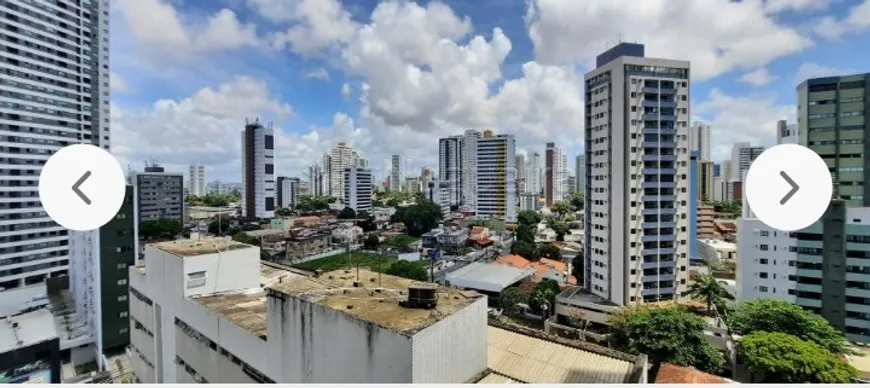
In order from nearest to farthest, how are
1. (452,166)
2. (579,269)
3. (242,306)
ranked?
(242,306) → (579,269) → (452,166)

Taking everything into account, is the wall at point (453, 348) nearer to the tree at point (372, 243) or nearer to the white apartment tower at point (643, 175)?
the white apartment tower at point (643, 175)

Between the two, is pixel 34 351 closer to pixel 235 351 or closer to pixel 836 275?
pixel 235 351

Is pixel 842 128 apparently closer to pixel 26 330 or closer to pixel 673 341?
pixel 673 341

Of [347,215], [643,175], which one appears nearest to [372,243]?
[347,215]

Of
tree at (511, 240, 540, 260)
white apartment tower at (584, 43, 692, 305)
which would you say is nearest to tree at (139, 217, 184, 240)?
tree at (511, 240, 540, 260)

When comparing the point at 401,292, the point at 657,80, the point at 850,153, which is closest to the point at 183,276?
the point at 401,292

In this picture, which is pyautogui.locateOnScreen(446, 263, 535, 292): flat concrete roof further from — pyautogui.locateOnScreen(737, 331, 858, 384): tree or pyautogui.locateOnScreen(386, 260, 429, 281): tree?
pyautogui.locateOnScreen(737, 331, 858, 384): tree
